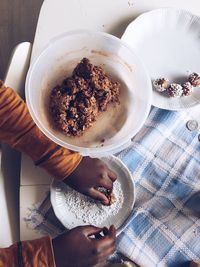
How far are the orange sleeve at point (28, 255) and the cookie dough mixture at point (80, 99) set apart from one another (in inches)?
8.9

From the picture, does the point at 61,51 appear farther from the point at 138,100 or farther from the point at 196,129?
the point at 196,129

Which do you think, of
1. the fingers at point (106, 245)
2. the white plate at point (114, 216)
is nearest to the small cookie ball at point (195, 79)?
the white plate at point (114, 216)

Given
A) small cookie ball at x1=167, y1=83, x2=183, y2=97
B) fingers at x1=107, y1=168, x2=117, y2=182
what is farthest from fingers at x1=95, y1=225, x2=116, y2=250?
small cookie ball at x1=167, y1=83, x2=183, y2=97

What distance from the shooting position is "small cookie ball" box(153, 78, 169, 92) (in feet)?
3.02

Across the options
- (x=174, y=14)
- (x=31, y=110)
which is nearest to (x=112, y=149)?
(x=31, y=110)

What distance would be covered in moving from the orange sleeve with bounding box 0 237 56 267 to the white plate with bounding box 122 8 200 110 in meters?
0.44

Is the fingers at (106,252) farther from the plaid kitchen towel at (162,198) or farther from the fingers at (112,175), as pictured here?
the fingers at (112,175)

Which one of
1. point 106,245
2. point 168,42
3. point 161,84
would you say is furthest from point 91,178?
point 168,42

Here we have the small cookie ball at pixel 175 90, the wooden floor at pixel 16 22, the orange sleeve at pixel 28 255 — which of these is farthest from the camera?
the wooden floor at pixel 16 22

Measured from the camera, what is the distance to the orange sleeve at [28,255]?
Answer: 0.77 m

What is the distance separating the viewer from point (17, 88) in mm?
914

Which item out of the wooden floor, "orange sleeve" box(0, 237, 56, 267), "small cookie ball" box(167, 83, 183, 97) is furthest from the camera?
the wooden floor

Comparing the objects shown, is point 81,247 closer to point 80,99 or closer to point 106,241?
point 106,241

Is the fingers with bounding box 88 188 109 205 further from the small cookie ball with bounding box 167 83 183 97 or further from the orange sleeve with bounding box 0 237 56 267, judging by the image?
the small cookie ball with bounding box 167 83 183 97
